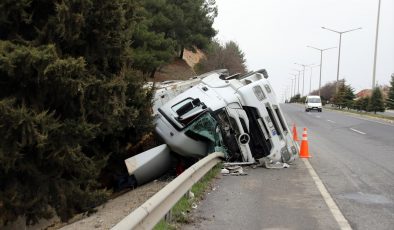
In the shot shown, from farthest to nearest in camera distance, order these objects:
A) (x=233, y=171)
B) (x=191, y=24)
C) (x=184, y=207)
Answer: (x=191, y=24), (x=233, y=171), (x=184, y=207)

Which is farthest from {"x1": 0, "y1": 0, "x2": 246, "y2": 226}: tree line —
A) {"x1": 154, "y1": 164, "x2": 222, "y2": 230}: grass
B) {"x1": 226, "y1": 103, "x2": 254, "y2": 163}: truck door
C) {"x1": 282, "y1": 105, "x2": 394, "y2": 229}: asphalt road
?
{"x1": 282, "y1": 105, "x2": 394, "y2": 229}: asphalt road

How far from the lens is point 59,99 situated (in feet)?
32.3

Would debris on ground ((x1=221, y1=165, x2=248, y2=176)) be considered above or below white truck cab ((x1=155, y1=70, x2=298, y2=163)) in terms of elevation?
below

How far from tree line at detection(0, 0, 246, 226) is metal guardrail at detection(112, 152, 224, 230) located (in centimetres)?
273

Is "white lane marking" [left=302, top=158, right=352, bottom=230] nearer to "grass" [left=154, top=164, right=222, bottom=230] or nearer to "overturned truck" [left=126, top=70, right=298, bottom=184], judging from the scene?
"overturned truck" [left=126, top=70, right=298, bottom=184]

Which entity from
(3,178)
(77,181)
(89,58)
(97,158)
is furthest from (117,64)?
(3,178)

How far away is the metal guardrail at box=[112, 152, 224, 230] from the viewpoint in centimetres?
457

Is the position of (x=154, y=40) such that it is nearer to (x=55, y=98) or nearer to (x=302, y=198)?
(x=55, y=98)

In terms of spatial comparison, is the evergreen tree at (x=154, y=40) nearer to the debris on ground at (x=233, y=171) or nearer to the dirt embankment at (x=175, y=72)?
the dirt embankment at (x=175, y=72)

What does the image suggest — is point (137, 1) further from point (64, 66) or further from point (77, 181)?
point (77, 181)

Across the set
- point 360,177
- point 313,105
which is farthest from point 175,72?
point 360,177

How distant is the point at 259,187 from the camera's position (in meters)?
9.43

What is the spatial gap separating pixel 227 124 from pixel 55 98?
385cm

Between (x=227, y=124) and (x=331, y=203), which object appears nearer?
(x=331, y=203)
